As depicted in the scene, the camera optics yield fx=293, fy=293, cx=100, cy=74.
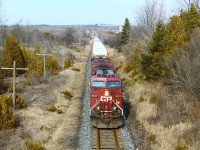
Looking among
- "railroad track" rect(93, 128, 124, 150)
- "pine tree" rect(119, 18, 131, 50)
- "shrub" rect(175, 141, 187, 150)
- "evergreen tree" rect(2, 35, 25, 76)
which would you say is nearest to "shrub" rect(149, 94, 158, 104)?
"railroad track" rect(93, 128, 124, 150)

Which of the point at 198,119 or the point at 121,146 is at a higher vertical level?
the point at 198,119

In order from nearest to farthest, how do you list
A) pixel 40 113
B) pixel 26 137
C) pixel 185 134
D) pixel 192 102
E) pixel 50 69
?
1. pixel 185 134
2. pixel 26 137
3. pixel 192 102
4. pixel 40 113
5. pixel 50 69

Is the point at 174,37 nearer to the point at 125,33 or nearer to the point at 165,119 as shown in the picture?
the point at 165,119

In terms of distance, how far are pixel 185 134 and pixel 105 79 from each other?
6.03 meters

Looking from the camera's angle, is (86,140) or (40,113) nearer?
(86,140)

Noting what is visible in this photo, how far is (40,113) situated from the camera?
2075 centimetres

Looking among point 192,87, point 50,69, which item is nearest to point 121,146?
point 192,87

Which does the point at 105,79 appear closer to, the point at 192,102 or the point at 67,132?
the point at 67,132

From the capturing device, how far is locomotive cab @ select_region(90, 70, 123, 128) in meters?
17.6

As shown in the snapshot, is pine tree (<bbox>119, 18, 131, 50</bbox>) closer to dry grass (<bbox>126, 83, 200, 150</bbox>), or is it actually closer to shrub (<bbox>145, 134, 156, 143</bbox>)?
dry grass (<bbox>126, 83, 200, 150</bbox>)

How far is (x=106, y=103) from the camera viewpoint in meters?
18.0

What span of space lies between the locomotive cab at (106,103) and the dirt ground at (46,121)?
1.63 metres

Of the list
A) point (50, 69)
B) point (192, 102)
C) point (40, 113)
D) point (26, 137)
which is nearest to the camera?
point (26, 137)

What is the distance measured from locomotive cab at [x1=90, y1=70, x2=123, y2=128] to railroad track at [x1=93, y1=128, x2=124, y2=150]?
354 mm
